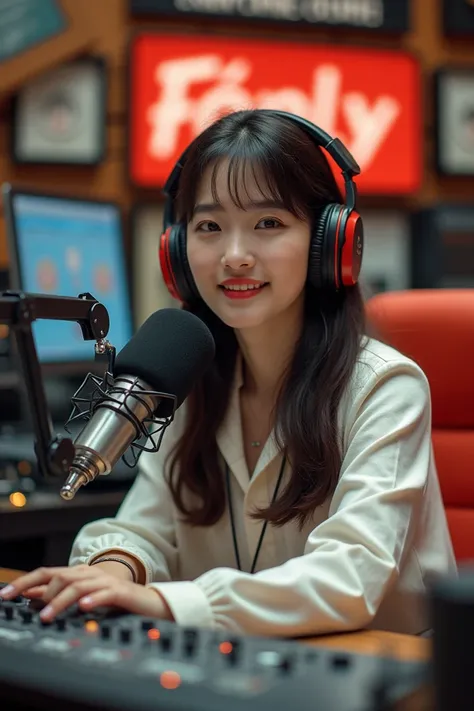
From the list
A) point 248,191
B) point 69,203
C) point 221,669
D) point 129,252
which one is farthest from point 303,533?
point 129,252

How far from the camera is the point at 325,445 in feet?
3.99

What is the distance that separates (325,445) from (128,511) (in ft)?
1.15

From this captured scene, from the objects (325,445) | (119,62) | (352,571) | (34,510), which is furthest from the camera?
(119,62)

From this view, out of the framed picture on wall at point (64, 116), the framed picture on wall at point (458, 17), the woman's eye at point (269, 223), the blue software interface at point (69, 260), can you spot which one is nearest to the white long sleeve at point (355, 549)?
the woman's eye at point (269, 223)

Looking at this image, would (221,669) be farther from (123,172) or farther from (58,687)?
(123,172)

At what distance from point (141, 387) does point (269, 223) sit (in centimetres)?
39

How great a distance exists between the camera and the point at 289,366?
137 centimetres

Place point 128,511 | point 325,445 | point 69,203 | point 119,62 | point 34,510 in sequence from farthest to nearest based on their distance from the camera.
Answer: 1. point 119,62
2. point 69,203
3. point 34,510
4. point 128,511
5. point 325,445

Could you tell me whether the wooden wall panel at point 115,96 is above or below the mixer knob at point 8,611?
above

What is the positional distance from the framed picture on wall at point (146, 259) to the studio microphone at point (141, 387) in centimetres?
205

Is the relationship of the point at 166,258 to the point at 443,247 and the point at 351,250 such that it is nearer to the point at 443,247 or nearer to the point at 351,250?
the point at 351,250

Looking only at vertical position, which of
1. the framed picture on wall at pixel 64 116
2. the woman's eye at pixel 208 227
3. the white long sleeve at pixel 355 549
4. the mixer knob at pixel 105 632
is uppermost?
the framed picture on wall at pixel 64 116

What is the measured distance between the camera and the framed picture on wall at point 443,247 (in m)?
3.29

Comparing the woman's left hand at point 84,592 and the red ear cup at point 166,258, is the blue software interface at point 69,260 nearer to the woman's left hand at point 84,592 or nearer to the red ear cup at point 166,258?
the red ear cup at point 166,258
